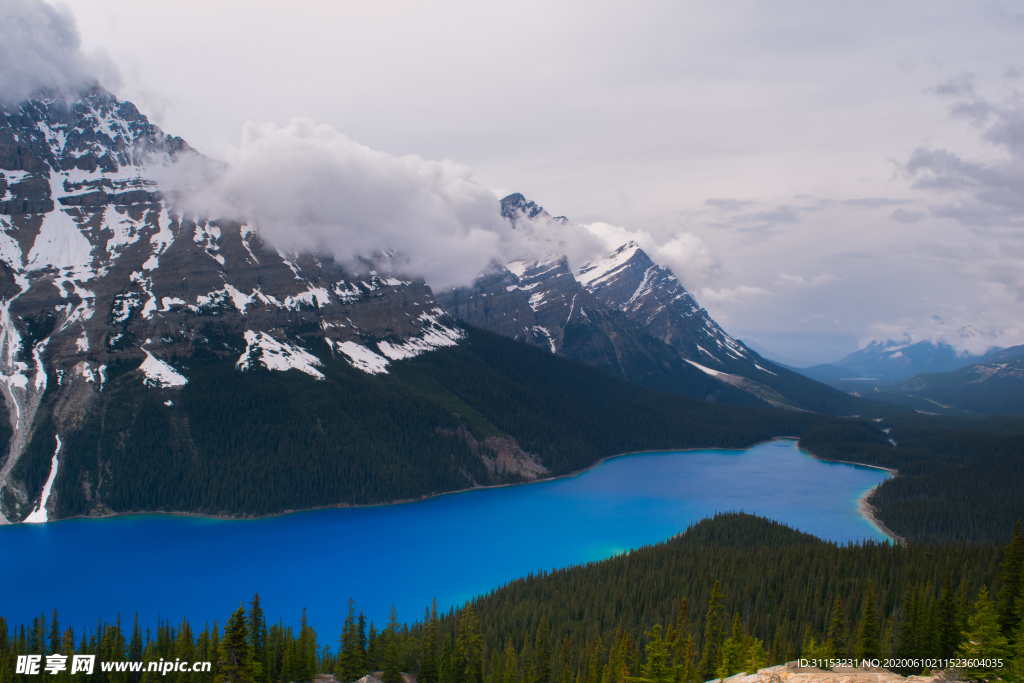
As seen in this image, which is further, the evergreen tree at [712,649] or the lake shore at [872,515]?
the lake shore at [872,515]

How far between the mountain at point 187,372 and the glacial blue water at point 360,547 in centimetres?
820

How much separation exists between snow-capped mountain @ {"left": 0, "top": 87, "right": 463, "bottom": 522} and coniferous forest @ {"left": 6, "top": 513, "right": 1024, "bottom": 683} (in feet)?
249

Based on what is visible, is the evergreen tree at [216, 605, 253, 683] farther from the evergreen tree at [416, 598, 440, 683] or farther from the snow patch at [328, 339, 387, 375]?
the snow patch at [328, 339, 387, 375]

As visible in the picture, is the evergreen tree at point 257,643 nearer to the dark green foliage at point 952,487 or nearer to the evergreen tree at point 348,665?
the evergreen tree at point 348,665

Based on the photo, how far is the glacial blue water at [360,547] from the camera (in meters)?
80.6

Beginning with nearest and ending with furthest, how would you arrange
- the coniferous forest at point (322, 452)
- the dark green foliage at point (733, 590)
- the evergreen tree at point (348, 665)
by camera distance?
the evergreen tree at point (348, 665) < the dark green foliage at point (733, 590) < the coniferous forest at point (322, 452)

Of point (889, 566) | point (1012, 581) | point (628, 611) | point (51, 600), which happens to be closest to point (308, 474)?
point (51, 600)

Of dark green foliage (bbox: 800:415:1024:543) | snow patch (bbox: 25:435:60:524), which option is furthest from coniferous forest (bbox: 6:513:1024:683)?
snow patch (bbox: 25:435:60:524)

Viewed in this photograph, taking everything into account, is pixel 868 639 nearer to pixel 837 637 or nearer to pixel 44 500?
pixel 837 637

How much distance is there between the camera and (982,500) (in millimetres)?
124250

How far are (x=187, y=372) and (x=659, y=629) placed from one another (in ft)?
395

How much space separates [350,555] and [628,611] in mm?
45722

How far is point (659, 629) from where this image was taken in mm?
49562

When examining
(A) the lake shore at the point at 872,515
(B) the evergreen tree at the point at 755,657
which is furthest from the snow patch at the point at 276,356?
(B) the evergreen tree at the point at 755,657
